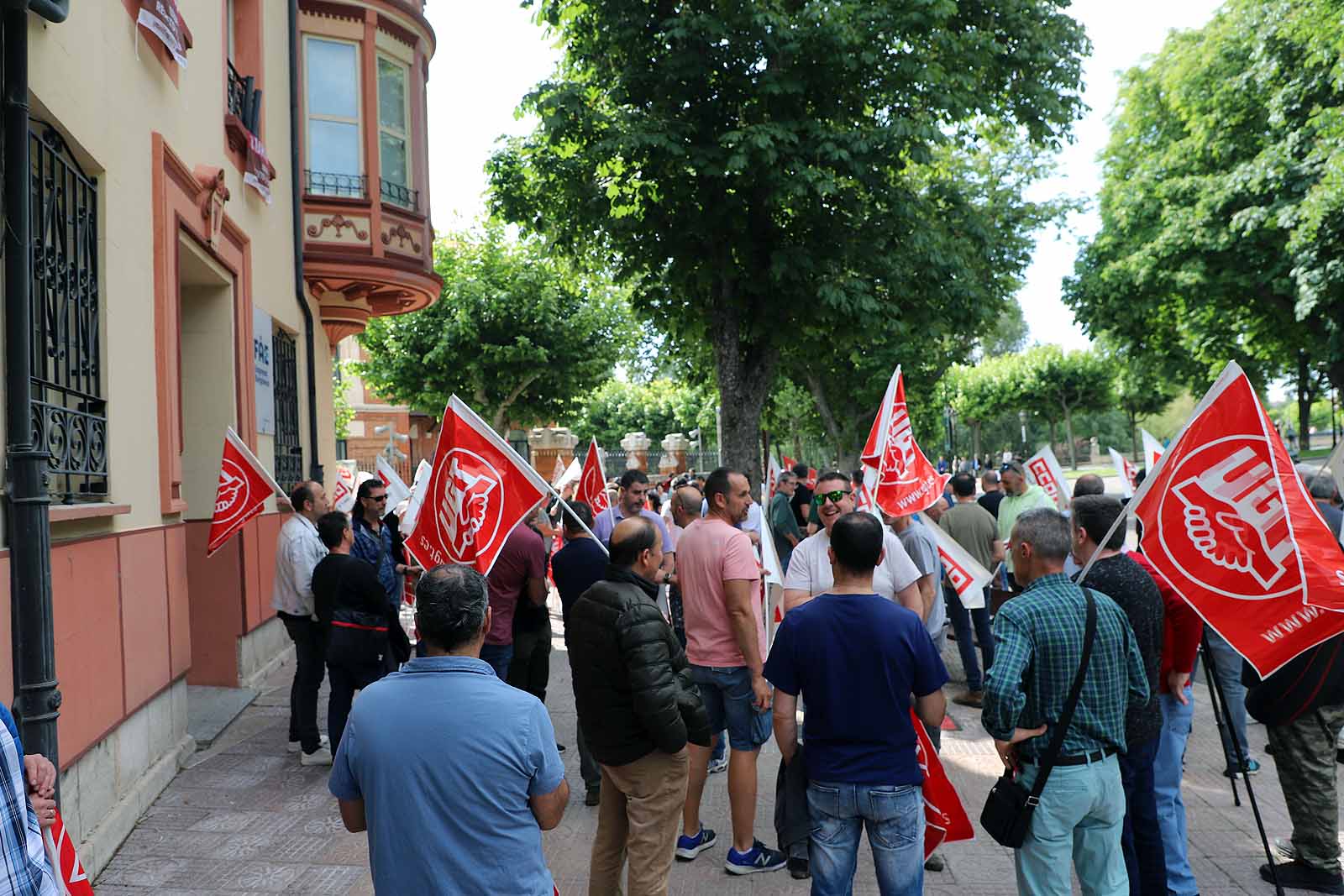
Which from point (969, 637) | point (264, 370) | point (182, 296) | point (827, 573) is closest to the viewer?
point (827, 573)

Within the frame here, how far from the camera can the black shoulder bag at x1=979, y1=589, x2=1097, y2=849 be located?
361 centimetres

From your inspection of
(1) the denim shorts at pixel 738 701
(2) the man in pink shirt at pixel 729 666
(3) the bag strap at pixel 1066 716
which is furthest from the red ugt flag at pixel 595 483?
(3) the bag strap at pixel 1066 716

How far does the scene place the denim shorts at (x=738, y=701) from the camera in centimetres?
531

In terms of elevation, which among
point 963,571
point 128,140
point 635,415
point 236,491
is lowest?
point 963,571

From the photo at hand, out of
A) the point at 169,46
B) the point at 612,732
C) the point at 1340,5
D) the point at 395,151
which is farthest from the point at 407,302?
the point at 1340,5

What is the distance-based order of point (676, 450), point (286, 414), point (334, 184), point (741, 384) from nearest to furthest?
point (286, 414)
point (334, 184)
point (741, 384)
point (676, 450)

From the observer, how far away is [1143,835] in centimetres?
434

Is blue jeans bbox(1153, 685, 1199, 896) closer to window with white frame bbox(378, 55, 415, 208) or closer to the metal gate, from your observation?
the metal gate

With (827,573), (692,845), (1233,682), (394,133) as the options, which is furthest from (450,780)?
(394,133)

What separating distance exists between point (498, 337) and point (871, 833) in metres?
21.3

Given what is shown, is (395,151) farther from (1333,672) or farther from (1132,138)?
(1132,138)

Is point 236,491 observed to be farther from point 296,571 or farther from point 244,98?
point 244,98

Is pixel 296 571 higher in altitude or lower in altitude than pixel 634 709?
higher

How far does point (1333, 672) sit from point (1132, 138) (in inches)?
1113
